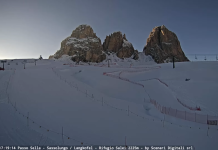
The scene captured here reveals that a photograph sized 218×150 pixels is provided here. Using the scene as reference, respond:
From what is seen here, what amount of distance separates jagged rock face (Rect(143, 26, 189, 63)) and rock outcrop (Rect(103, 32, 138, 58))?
19.0 metres

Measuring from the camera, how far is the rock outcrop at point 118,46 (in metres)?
135

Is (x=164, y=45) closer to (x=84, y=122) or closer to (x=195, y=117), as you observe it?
(x=195, y=117)

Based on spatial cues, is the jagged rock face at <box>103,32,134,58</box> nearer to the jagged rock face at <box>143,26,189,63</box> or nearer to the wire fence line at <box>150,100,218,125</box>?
the jagged rock face at <box>143,26,189,63</box>

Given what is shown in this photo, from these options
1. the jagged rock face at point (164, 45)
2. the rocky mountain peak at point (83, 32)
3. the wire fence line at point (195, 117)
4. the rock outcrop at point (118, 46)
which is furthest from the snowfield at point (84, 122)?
the jagged rock face at point (164, 45)

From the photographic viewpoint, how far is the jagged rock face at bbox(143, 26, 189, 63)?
453 ft

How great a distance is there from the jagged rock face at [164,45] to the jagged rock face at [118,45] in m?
19.7

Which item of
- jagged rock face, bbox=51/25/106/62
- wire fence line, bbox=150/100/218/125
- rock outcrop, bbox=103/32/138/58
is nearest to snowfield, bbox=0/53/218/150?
wire fence line, bbox=150/100/218/125

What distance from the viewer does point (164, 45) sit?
141 m

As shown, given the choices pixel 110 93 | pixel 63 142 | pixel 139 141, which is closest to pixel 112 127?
pixel 139 141

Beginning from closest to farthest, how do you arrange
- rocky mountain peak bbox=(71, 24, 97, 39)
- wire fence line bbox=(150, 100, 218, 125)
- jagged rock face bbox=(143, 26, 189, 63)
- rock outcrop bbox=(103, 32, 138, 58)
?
wire fence line bbox=(150, 100, 218, 125)
rocky mountain peak bbox=(71, 24, 97, 39)
rock outcrop bbox=(103, 32, 138, 58)
jagged rock face bbox=(143, 26, 189, 63)

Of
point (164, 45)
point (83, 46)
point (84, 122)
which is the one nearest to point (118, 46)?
point (83, 46)

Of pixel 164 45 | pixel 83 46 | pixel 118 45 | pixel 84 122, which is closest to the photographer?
pixel 84 122

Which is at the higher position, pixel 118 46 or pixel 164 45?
pixel 164 45

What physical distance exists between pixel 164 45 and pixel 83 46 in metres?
83.7
